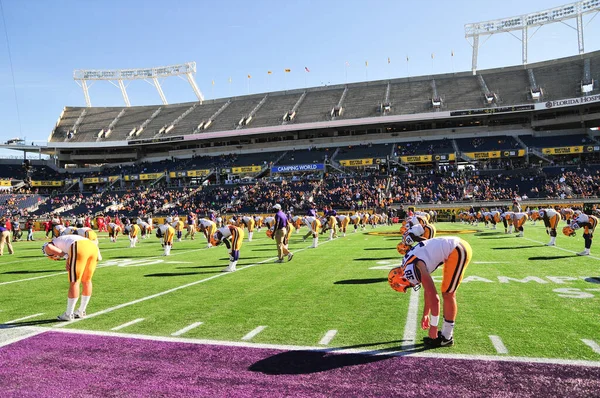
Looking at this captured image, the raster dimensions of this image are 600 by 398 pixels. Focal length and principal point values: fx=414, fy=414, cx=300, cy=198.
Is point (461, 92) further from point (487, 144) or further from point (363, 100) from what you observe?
point (363, 100)

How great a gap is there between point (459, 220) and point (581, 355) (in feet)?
129

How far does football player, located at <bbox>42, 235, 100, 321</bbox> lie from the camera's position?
6.71 meters

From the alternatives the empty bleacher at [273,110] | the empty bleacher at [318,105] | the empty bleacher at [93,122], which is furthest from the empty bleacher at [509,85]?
the empty bleacher at [93,122]

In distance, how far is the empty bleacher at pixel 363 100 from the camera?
5938cm

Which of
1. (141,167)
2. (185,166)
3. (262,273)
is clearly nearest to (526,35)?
(185,166)

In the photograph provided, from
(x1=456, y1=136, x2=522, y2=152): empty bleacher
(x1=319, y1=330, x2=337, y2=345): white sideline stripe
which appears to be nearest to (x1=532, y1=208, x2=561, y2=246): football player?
(x1=319, y1=330, x2=337, y2=345): white sideline stripe

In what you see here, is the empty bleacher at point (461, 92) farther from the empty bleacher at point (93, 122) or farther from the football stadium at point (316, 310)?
the empty bleacher at point (93, 122)

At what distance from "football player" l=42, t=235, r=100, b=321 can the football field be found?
0.94 feet

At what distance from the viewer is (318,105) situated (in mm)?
64625

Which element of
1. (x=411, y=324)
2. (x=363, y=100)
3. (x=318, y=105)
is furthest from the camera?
(x=318, y=105)

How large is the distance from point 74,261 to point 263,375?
13.8 feet

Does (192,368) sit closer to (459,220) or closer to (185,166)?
(459,220)

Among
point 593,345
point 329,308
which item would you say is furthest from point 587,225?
point 329,308

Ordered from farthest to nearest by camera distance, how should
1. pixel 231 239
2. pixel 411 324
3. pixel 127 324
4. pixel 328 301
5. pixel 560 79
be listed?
pixel 560 79 → pixel 231 239 → pixel 328 301 → pixel 127 324 → pixel 411 324
